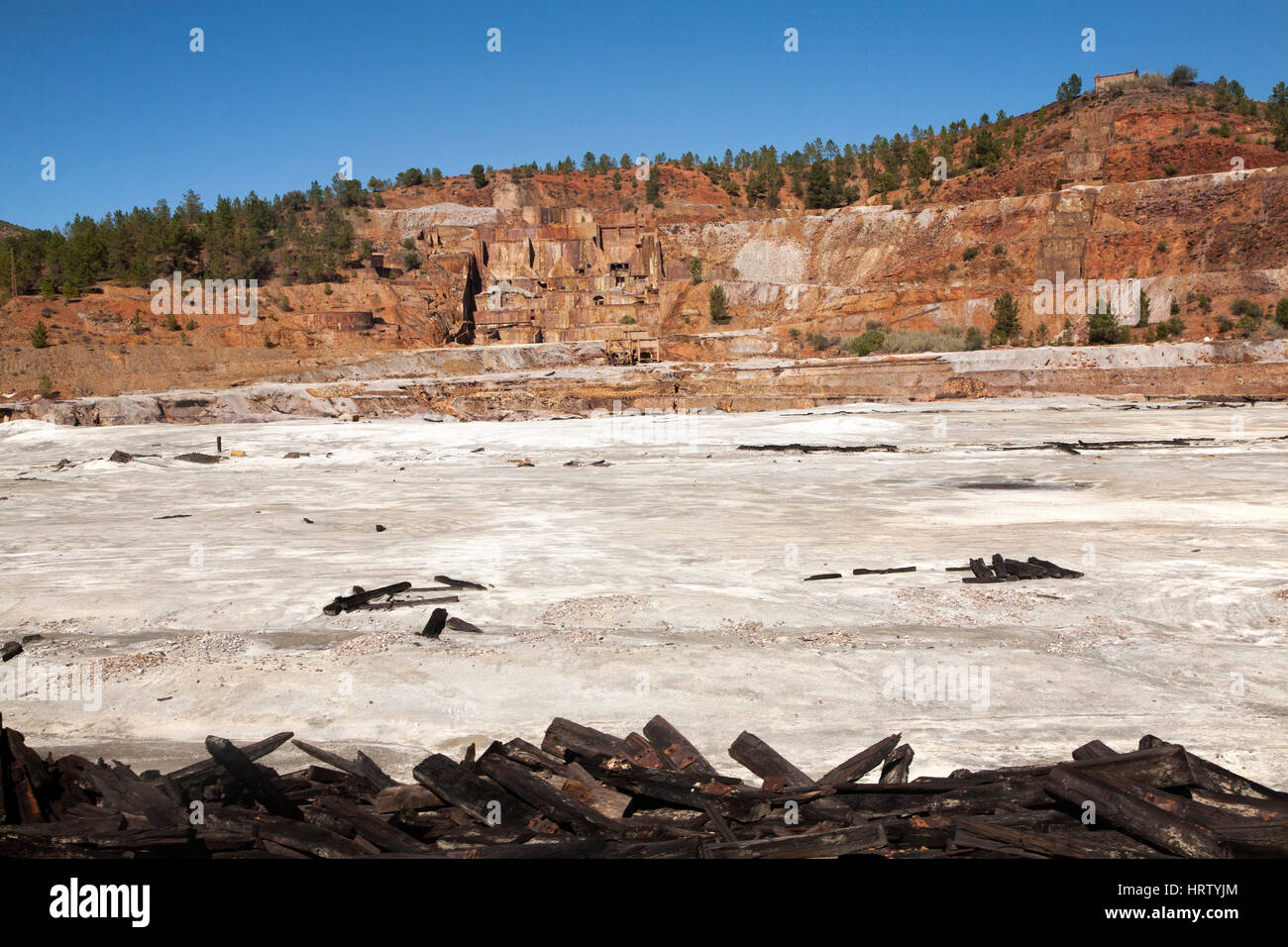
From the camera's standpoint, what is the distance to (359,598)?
8164 millimetres

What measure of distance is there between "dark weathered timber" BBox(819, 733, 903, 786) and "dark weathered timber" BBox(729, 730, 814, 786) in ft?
0.41

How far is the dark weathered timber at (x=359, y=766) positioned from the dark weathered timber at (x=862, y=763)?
2.16 meters

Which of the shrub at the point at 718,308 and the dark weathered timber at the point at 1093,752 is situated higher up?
the shrub at the point at 718,308

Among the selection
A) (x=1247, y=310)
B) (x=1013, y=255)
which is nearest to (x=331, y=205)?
(x=1013, y=255)

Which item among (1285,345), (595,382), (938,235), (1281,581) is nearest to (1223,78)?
(938,235)

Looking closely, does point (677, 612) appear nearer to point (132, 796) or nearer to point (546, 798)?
point (546, 798)

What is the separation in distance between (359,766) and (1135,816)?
3.61m

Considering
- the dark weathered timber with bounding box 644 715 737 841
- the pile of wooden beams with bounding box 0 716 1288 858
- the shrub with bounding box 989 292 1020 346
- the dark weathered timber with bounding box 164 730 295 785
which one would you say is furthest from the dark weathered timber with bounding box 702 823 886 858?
the shrub with bounding box 989 292 1020 346

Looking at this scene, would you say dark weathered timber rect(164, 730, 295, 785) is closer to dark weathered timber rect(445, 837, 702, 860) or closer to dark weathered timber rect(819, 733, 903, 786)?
dark weathered timber rect(445, 837, 702, 860)

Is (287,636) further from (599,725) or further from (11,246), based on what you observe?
(11,246)

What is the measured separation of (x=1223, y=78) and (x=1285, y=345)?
48434mm

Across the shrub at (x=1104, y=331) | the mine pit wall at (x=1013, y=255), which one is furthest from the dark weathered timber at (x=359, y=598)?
the mine pit wall at (x=1013, y=255)

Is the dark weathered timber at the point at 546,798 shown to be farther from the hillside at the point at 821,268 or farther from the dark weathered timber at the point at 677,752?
the hillside at the point at 821,268

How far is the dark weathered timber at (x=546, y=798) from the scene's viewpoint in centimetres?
398
